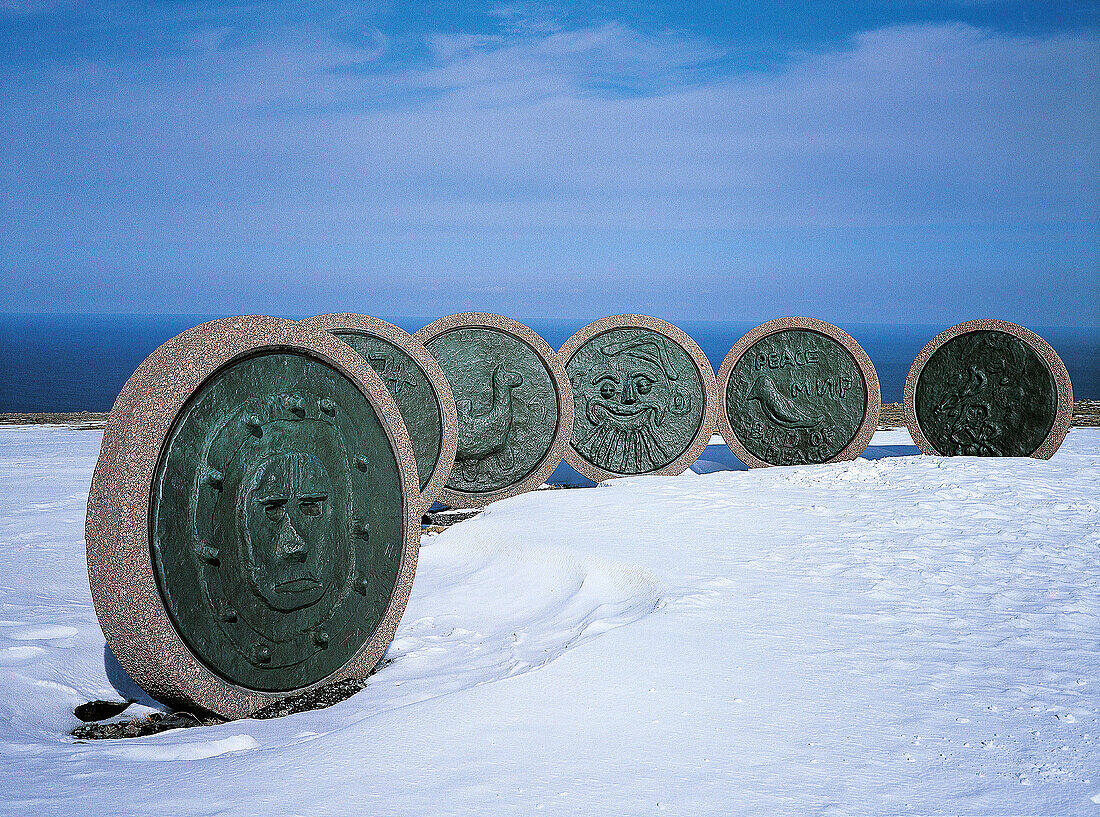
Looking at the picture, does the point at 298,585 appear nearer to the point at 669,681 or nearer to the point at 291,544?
the point at 291,544

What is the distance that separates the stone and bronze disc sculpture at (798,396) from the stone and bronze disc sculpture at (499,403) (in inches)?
90.9

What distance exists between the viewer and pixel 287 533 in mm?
3631

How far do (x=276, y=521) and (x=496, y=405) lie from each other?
17.2 feet

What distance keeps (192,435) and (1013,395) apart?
933 cm

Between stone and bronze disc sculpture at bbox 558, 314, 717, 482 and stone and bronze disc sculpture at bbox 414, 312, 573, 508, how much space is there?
546 millimetres

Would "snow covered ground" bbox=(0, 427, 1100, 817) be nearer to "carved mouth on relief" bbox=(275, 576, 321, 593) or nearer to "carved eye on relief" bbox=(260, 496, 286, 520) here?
"carved mouth on relief" bbox=(275, 576, 321, 593)

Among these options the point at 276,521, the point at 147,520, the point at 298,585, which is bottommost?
the point at 298,585

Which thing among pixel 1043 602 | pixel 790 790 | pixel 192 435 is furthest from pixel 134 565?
pixel 1043 602

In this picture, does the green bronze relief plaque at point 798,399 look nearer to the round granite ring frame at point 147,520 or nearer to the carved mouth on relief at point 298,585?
the carved mouth on relief at point 298,585

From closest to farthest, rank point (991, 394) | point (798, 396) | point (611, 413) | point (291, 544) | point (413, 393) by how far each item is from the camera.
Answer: point (291, 544) → point (413, 393) → point (611, 413) → point (991, 394) → point (798, 396)

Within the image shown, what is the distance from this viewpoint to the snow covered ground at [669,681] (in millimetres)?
2633

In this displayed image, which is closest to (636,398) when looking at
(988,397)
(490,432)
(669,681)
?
(490,432)

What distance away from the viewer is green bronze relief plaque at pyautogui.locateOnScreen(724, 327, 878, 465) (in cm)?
988

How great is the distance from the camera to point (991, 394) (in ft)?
32.0
